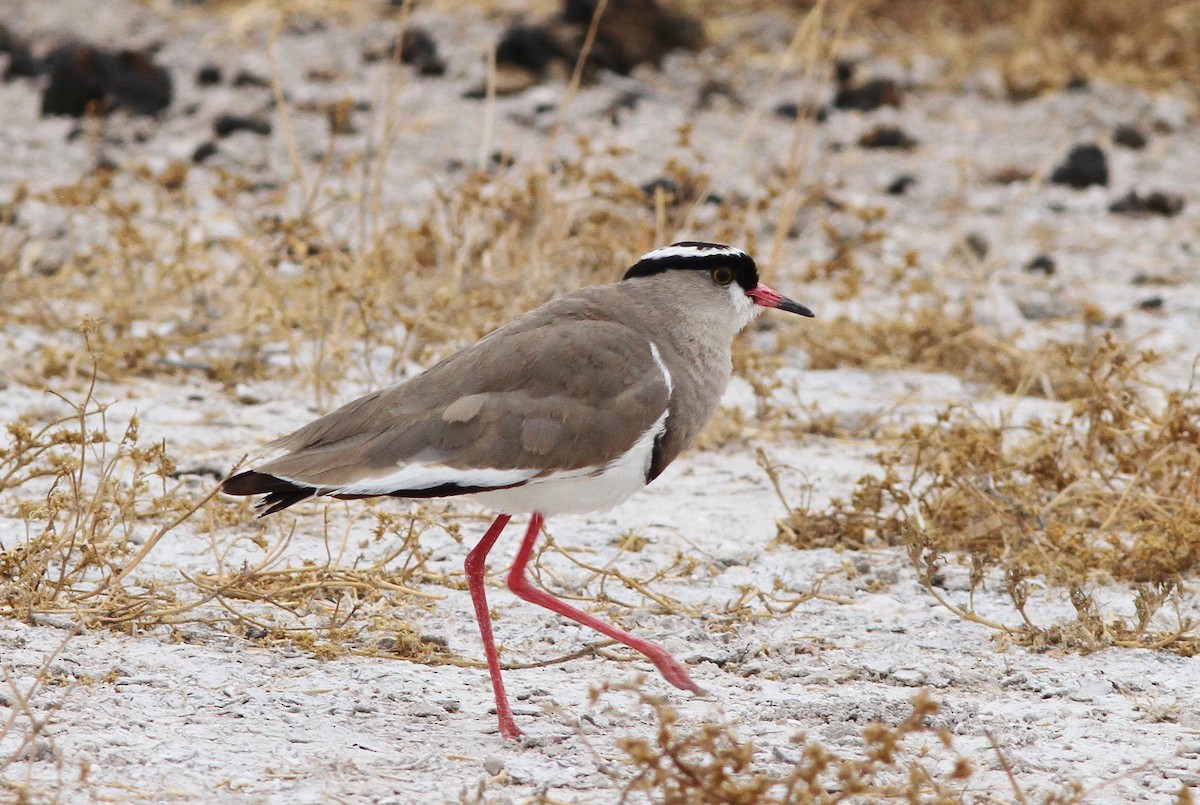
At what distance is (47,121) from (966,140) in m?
5.79

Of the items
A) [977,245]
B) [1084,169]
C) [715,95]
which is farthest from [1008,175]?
[715,95]

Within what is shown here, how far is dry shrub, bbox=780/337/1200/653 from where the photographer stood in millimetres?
4680

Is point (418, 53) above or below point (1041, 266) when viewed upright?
above

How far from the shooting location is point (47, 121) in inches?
382

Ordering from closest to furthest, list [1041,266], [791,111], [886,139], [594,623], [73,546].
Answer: [594,623] → [73,546] → [1041,266] → [886,139] → [791,111]

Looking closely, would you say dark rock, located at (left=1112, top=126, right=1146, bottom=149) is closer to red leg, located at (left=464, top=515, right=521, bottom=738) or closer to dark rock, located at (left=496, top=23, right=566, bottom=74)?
A: dark rock, located at (left=496, top=23, right=566, bottom=74)

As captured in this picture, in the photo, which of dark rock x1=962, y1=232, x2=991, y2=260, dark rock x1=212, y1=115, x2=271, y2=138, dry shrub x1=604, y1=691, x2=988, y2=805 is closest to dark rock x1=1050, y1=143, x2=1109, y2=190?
dark rock x1=962, y1=232, x2=991, y2=260

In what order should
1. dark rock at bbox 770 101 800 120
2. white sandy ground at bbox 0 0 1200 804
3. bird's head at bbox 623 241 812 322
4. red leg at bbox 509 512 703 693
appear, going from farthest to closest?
dark rock at bbox 770 101 800 120 → bird's head at bbox 623 241 812 322 → red leg at bbox 509 512 703 693 → white sandy ground at bbox 0 0 1200 804

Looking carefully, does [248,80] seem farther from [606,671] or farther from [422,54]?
[606,671]

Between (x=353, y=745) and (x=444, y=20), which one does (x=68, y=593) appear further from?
(x=444, y=20)

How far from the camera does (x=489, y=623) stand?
152 inches

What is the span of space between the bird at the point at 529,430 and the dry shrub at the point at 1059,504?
33.6 inches

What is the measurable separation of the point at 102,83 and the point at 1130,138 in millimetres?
6513

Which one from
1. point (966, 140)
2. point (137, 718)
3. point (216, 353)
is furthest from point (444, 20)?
point (137, 718)
